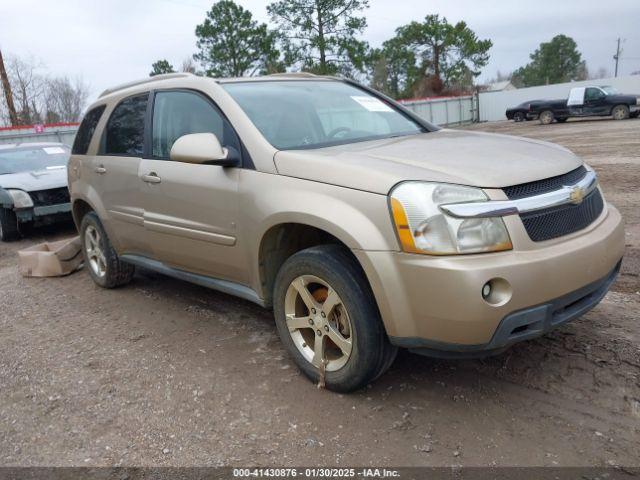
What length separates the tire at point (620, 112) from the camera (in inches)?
975

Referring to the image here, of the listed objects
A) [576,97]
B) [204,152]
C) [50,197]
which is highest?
[204,152]

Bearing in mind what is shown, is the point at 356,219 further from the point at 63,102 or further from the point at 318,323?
the point at 63,102

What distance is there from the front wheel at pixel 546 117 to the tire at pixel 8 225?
1000 inches

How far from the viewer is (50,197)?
816 cm

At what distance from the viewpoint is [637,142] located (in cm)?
1472

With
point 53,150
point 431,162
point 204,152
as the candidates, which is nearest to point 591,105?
point 53,150

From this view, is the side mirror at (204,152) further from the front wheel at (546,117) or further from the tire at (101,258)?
the front wheel at (546,117)

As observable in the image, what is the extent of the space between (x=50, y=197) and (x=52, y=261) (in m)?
2.58

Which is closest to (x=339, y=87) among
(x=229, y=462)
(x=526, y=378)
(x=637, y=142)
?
(x=526, y=378)

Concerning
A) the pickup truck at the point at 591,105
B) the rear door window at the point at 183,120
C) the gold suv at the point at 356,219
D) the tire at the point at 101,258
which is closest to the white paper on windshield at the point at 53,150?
the tire at the point at 101,258

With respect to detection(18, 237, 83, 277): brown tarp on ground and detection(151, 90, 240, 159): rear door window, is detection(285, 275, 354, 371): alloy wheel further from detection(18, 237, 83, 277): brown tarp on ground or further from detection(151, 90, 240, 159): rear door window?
detection(18, 237, 83, 277): brown tarp on ground

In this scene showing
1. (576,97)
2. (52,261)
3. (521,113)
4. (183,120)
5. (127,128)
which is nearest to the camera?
(183,120)

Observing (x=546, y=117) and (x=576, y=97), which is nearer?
(x=576, y=97)

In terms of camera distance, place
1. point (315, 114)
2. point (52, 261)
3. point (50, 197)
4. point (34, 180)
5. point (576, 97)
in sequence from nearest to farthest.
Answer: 1. point (315, 114)
2. point (52, 261)
3. point (50, 197)
4. point (34, 180)
5. point (576, 97)
